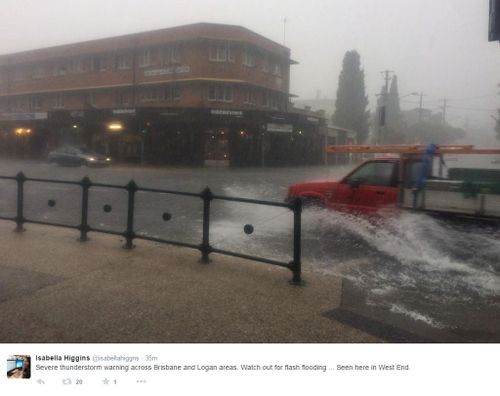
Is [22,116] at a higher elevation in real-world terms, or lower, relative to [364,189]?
higher

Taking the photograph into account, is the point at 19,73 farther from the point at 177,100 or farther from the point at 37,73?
the point at 177,100

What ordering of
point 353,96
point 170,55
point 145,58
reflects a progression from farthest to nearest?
1. point 145,58
2. point 170,55
3. point 353,96

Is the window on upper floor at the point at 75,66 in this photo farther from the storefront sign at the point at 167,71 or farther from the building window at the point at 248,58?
the building window at the point at 248,58

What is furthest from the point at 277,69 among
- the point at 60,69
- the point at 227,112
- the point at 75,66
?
the point at 60,69

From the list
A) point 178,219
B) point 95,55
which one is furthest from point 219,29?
point 178,219

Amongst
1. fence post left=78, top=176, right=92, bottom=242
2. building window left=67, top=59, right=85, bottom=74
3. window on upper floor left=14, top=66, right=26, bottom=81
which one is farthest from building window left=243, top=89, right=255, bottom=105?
fence post left=78, top=176, right=92, bottom=242

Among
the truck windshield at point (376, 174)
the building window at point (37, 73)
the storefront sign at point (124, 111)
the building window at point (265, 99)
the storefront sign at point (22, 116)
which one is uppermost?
the building window at point (37, 73)

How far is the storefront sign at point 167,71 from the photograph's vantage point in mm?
31034

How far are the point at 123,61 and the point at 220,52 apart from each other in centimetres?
833

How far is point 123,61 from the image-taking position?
34.2 m

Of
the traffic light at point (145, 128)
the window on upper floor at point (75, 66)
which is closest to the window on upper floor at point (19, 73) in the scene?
the window on upper floor at point (75, 66)

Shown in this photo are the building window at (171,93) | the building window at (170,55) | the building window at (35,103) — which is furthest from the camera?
the building window at (35,103)
